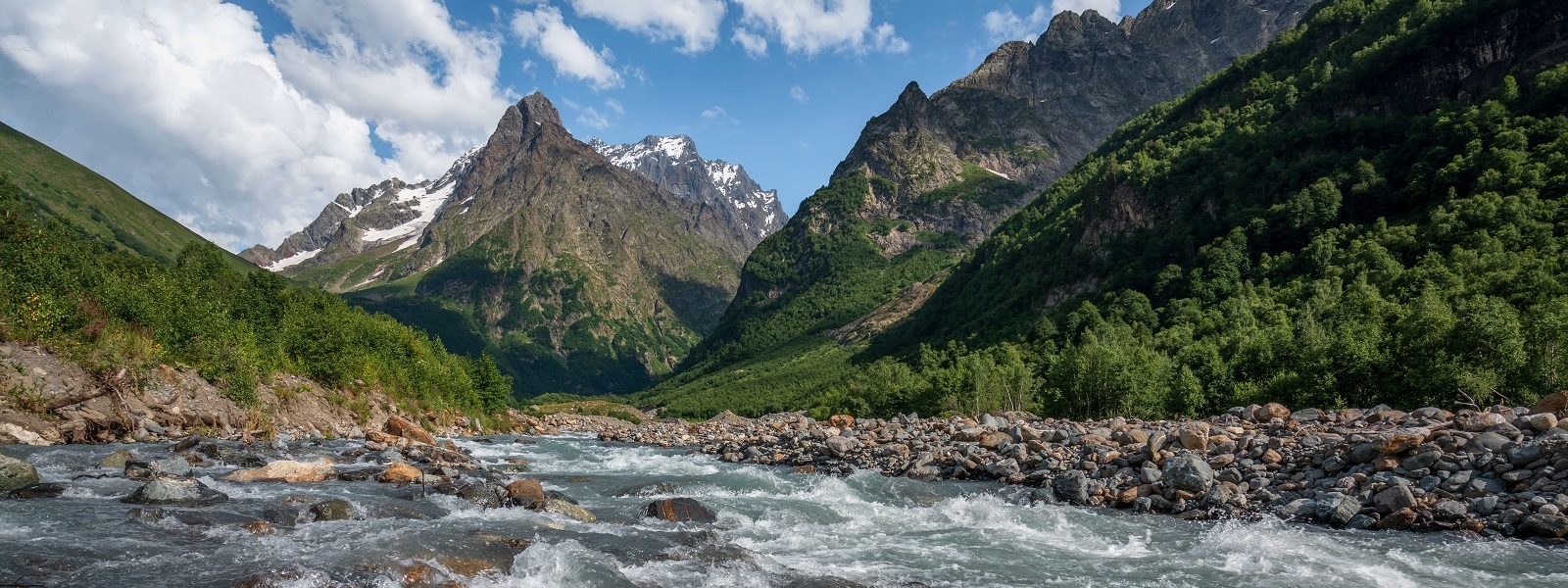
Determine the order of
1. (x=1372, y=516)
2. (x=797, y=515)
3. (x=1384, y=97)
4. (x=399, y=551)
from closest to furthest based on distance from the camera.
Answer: (x=399, y=551) < (x=1372, y=516) < (x=797, y=515) < (x=1384, y=97)

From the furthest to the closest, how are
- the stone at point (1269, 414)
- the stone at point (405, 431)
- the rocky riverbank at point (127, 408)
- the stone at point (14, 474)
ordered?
the stone at point (405, 431) → the stone at point (1269, 414) → the rocky riverbank at point (127, 408) → the stone at point (14, 474)

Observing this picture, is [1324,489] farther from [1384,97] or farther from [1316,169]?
[1384,97]

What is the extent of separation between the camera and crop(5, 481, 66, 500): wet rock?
15.0 metres

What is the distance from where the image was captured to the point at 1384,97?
368 ft

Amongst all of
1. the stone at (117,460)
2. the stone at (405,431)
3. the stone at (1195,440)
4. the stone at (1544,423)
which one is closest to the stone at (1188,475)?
the stone at (1195,440)

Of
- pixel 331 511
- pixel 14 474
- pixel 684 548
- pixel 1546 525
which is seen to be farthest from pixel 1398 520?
pixel 14 474

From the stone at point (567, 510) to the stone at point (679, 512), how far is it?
160cm

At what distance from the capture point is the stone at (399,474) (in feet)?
74.5

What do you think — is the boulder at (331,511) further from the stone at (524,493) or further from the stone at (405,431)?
the stone at (405,431)

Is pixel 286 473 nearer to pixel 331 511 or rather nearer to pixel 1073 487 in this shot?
pixel 331 511

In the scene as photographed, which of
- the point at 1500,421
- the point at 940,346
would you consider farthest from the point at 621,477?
the point at 940,346

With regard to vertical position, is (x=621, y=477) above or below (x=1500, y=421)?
below

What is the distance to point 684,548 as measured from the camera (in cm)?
1499

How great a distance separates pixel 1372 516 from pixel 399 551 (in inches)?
848
